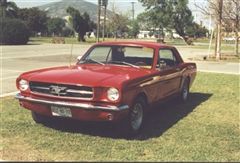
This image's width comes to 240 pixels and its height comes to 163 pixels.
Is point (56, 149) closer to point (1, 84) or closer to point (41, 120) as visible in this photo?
point (41, 120)

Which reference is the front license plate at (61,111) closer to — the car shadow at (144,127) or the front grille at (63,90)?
the front grille at (63,90)

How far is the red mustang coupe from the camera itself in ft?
20.5

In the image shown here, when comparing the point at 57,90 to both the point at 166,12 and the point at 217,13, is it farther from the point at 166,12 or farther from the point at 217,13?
the point at 166,12

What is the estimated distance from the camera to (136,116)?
6.85 meters

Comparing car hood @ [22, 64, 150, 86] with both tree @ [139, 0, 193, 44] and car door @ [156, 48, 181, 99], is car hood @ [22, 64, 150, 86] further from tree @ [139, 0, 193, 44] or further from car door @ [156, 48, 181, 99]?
tree @ [139, 0, 193, 44]

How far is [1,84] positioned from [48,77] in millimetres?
6069

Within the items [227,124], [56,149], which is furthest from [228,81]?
[56,149]

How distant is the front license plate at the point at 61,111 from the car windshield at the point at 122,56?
152 centimetres

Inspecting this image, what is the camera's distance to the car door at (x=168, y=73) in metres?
7.87

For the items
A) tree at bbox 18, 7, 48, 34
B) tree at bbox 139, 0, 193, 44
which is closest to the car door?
tree at bbox 139, 0, 193, 44

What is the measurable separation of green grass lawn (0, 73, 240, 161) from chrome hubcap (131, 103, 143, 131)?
0.17 m

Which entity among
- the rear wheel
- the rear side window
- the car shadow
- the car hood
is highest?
the rear side window

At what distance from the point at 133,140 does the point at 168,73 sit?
2.16 m

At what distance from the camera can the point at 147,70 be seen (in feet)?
24.5
